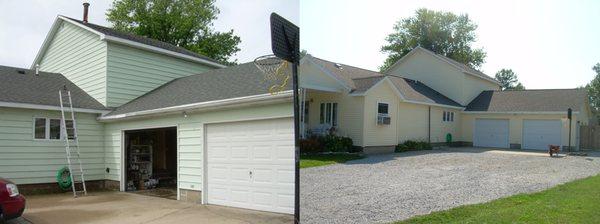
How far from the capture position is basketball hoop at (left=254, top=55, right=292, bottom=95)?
346 inches

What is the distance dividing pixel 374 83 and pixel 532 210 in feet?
42.0

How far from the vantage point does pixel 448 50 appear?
44469 mm

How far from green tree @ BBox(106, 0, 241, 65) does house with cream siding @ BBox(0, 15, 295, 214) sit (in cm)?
1892

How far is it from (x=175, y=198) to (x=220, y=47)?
2851 centimetres

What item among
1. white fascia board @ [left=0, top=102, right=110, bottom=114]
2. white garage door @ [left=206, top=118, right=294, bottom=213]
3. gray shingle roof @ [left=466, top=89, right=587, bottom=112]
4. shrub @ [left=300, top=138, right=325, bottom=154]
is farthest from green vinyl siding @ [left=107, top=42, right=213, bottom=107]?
gray shingle roof @ [left=466, top=89, right=587, bottom=112]

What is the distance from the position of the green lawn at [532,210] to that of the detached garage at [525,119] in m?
18.6

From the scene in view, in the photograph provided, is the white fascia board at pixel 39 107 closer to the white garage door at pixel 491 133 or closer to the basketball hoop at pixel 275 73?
the basketball hoop at pixel 275 73

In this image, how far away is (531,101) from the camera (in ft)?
89.7

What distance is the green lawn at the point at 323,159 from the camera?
1431 centimetres

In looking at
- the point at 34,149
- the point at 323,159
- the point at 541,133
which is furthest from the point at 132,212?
the point at 541,133

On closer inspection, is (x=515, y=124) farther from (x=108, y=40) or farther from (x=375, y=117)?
(x=108, y=40)

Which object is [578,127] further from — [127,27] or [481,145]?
[127,27]

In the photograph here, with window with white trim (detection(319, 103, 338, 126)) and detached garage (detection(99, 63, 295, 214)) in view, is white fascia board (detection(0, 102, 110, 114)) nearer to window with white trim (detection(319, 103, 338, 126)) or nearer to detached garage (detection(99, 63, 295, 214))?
detached garage (detection(99, 63, 295, 214))

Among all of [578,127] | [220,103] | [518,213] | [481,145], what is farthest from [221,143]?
[578,127]
